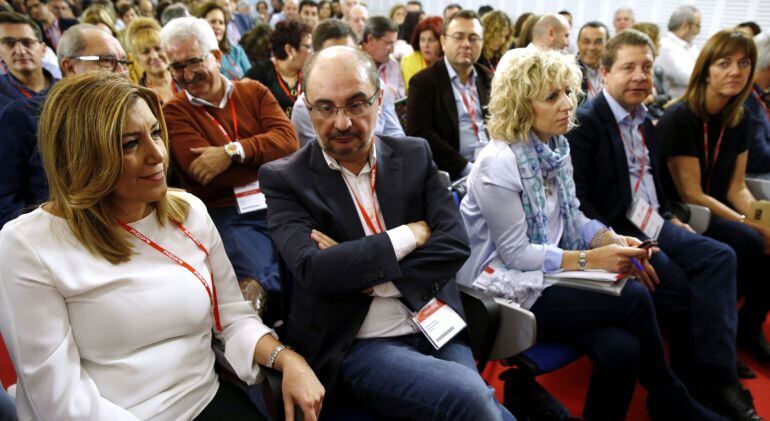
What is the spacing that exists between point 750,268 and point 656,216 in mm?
703

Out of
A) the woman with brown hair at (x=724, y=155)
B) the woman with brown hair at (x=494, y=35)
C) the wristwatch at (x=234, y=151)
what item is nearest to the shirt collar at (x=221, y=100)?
the wristwatch at (x=234, y=151)

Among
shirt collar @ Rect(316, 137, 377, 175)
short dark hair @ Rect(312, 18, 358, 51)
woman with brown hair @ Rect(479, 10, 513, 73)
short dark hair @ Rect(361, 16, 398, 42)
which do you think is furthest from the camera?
woman with brown hair @ Rect(479, 10, 513, 73)

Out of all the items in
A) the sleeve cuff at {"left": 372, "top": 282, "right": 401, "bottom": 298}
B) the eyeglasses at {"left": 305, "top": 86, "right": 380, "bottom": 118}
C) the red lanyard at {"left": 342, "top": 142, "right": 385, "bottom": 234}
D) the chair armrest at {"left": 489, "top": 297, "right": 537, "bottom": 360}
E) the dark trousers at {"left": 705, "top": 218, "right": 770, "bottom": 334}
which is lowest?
the dark trousers at {"left": 705, "top": 218, "right": 770, "bottom": 334}

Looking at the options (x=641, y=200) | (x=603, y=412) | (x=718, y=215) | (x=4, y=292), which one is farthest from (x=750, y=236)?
(x=4, y=292)

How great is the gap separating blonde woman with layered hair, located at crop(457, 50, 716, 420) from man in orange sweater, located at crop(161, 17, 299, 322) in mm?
964

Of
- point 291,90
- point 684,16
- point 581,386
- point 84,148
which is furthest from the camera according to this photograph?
point 684,16

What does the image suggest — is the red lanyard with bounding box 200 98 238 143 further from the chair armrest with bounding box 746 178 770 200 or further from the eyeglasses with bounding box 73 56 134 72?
the chair armrest with bounding box 746 178 770 200

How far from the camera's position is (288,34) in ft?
12.4

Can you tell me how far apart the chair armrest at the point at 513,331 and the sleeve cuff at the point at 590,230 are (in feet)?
2.10

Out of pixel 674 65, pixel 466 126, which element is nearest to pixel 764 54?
pixel 466 126

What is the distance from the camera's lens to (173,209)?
139 centimetres

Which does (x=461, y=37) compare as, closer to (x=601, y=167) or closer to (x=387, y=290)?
(x=601, y=167)

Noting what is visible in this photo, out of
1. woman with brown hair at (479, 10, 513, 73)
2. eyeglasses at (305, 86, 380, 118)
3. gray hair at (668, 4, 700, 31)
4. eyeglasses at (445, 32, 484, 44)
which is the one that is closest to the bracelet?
eyeglasses at (305, 86, 380, 118)

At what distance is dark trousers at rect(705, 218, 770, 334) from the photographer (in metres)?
2.59
